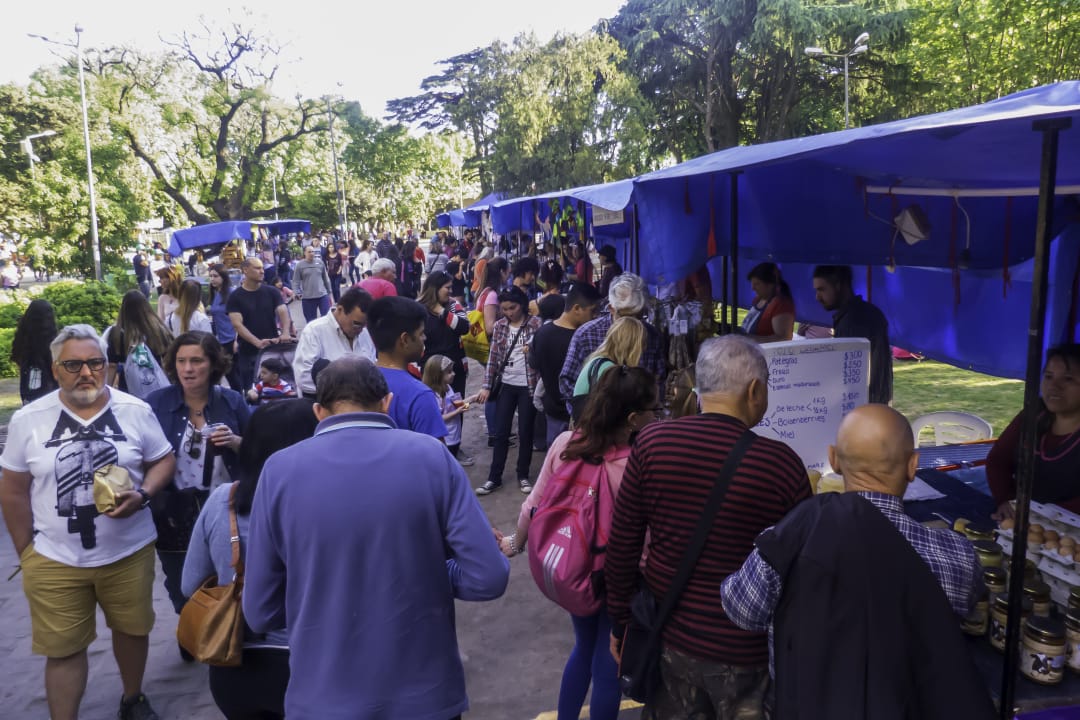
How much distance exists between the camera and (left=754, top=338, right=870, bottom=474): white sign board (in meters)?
4.14

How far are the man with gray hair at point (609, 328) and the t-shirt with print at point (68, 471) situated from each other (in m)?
2.67

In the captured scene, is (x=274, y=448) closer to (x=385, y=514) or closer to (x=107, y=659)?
(x=385, y=514)

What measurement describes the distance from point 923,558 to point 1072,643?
2.48 feet

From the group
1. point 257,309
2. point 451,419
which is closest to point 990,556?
point 451,419

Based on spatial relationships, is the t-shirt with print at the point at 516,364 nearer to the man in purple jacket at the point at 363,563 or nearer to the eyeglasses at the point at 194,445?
the eyeglasses at the point at 194,445

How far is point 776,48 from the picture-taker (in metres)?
31.4

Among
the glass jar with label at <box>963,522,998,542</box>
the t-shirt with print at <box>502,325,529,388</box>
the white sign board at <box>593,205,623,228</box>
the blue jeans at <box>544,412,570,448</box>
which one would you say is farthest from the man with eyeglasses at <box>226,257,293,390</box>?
the glass jar with label at <box>963,522,998,542</box>

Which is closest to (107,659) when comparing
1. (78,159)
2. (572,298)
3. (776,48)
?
(572,298)

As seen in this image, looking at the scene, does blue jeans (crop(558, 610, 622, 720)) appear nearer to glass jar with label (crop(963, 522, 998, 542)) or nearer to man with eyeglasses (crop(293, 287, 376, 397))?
glass jar with label (crop(963, 522, 998, 542))

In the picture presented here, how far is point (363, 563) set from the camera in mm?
2094

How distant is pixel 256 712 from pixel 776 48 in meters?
33.5

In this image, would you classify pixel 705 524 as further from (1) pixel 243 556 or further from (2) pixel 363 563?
(1) pixel 243 556

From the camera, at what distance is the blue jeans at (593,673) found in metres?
3.00

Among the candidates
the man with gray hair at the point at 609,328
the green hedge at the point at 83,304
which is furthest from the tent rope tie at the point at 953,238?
the green hedge at the point at 83,304
